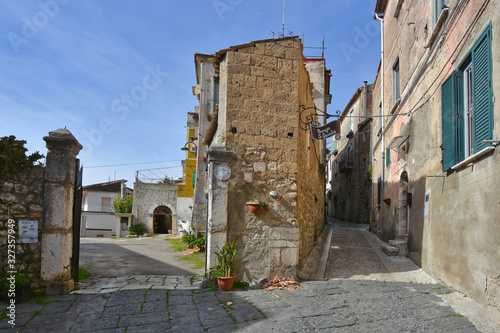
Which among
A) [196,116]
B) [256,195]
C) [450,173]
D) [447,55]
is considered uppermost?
[196,116]

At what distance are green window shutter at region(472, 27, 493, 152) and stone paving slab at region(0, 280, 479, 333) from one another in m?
2.42

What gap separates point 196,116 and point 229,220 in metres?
18.0

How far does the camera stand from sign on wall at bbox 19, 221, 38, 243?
18.5 ft

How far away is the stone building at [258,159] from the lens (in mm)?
6531

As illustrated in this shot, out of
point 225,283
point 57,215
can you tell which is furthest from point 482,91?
point 57,215

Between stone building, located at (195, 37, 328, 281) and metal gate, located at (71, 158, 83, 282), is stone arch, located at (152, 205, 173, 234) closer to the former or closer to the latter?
metal gate, located at (71, 158, 83, 282)

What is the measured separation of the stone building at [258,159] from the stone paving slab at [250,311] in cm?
81

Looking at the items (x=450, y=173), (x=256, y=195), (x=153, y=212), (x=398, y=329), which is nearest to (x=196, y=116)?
(x=153, y=212)

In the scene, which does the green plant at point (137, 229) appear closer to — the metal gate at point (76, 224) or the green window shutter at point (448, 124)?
the metal gate at point (76, 224)

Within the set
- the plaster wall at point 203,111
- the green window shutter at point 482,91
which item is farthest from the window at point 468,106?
the plaster wall at point 203,111

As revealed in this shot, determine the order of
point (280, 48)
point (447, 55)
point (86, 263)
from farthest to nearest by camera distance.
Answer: point (86, 263), point (280, 48), point (447, 55)

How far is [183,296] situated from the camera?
5.63m

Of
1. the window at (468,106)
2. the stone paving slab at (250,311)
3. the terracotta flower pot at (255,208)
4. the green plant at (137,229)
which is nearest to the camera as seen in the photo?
the stone paving slab at (250,311)

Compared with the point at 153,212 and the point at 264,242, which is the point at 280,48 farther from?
the point at 153,212
